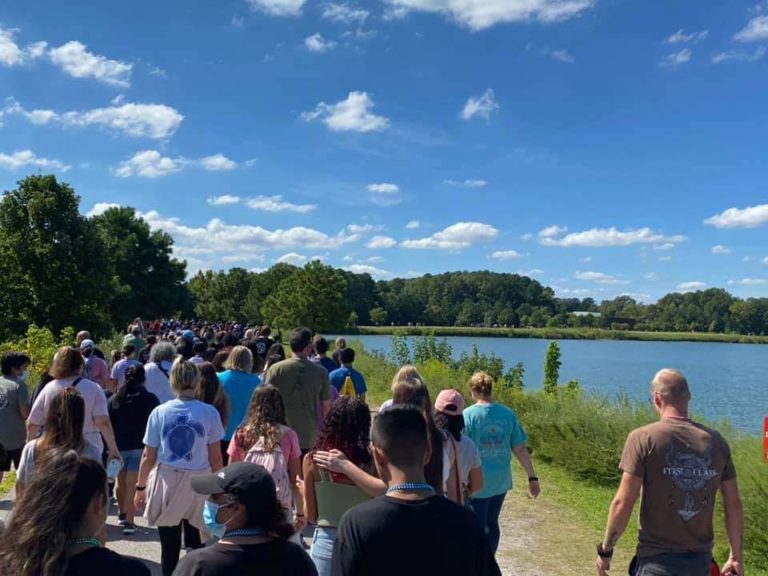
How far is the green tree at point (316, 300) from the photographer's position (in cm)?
5431

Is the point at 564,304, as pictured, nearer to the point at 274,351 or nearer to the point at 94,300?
the point at 94,300

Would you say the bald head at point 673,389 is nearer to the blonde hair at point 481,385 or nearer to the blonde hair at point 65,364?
the blonde hair at point 481,385

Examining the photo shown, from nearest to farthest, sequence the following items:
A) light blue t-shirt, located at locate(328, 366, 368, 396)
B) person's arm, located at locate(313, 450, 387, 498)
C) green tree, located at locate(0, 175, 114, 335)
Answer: person's arm, located at locate(313, 450, 387, 498) < light blue t-shirt, located at locate(328, 366, 368, 396) < green tree, located at locate(0, 175, 114, 335)

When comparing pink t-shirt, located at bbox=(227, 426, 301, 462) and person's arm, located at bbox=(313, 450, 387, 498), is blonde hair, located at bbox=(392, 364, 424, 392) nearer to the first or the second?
pink t-shirt, located at bbox=(227, 426, 301, 462)

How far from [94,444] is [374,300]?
10786cm

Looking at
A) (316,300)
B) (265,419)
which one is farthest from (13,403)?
(316,300)

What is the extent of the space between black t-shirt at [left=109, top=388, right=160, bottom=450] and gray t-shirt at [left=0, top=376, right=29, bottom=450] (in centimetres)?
105

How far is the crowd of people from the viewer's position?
2.26 metres

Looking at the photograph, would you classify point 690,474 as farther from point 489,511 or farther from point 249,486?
point 249,486

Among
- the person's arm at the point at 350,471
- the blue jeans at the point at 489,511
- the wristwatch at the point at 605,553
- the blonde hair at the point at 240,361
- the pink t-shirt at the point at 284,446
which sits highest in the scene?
the blonde hair at the point at 240,361

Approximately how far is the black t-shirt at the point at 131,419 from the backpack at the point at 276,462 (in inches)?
87.9

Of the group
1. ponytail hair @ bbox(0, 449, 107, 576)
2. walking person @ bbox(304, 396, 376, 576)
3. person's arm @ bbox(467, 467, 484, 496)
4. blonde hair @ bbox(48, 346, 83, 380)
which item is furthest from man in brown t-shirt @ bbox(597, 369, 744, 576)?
blonde hair @ bbox(48, 346, 83, 380)

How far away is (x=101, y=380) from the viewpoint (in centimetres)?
901

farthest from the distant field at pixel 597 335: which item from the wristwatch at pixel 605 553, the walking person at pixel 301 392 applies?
the wristwatch at pixel 605 553
